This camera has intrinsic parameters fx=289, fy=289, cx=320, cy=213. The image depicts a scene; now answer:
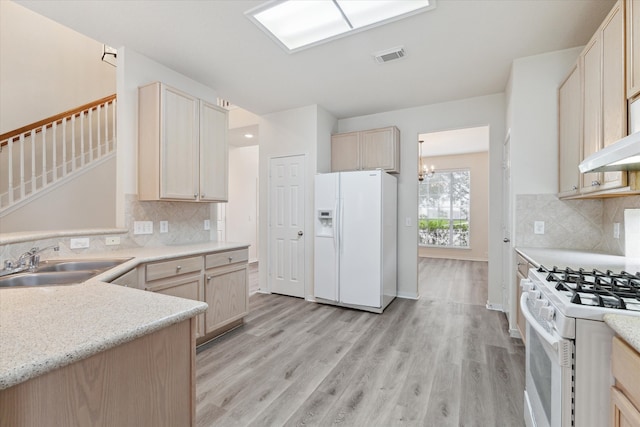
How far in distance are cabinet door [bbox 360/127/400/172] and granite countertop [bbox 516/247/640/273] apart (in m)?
1.97

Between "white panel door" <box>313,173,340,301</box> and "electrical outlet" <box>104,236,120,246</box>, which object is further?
"white panel door" <box>313,173,340,301</box>

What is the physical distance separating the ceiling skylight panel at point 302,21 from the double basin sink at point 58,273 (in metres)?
2.11

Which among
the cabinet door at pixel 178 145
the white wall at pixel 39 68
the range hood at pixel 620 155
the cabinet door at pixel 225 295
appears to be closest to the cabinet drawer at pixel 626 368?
the range hood at pixel 620 155

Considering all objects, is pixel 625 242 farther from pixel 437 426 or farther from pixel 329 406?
pixel 329 406

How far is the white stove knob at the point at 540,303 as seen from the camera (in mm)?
1318

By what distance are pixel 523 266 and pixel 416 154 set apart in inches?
86.9

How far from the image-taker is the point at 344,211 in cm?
364

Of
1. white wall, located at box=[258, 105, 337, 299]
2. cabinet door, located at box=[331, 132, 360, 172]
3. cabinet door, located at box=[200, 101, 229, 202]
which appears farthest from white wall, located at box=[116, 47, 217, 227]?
cabinet door, located at box=[331, 132, 360, 172]

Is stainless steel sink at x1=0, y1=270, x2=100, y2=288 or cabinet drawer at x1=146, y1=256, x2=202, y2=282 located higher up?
stainless steel sink at x1=0, y1=270, x2=100, y2=288

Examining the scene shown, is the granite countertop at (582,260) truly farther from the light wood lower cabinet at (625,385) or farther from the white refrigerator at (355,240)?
the white refrigerator at (355,240)

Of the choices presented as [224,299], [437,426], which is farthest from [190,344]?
[224,299]

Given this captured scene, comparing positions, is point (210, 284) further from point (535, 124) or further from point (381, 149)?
point (535, 124)

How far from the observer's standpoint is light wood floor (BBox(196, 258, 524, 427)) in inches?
69.8

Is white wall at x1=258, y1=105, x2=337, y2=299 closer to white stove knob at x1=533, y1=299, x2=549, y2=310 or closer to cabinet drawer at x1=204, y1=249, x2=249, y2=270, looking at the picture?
cabinet drawer at x1=204, y1=249, x2=249, y2=270
